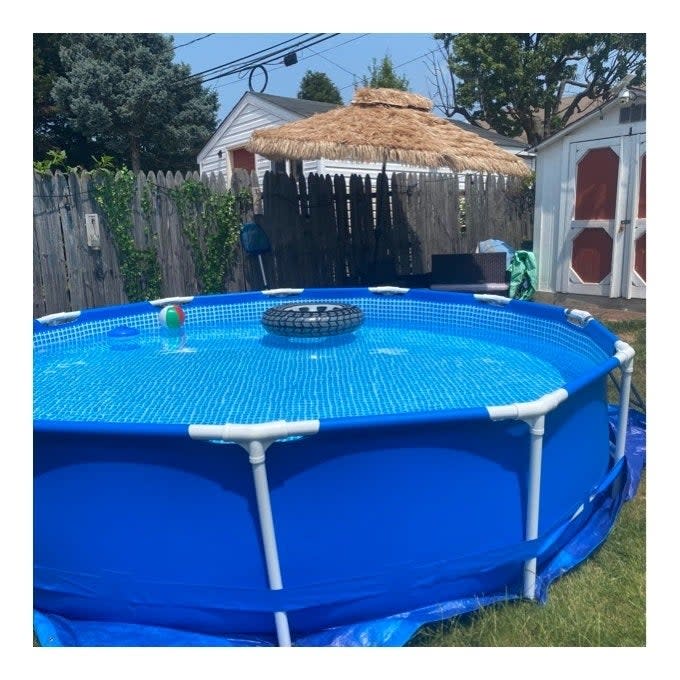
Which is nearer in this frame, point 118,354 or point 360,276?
point 118,354

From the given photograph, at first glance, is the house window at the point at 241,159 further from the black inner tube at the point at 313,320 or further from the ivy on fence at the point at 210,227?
the black inner tube at the point at 313,320

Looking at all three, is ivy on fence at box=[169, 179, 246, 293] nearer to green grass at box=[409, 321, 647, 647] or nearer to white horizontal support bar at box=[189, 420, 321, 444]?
white horizontal support bar at box=[189, 420, 321, 444]

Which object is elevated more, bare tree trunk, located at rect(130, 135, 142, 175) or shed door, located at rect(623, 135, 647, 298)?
bare tree trunk, located at rect(130, 135, 142, 175)

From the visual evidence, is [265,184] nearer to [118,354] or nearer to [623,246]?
[118,354]

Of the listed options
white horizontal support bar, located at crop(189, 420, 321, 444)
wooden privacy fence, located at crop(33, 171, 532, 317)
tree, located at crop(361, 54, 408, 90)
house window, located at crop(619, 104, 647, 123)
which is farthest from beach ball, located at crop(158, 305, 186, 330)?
tree, located at crop(361, 54, 408, 90)

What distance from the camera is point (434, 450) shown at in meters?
2.46

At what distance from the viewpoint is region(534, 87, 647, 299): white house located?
8281 mm

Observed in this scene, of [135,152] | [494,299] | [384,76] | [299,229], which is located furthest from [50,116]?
[494,299]

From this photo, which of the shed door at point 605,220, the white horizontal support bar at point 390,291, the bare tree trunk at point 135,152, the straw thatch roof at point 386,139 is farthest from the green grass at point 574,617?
the bare tree trunk at point 135,152

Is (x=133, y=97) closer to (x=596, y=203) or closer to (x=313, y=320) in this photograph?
(x=596, y=203)

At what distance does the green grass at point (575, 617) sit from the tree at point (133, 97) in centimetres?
2215

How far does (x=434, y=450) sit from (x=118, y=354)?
160 inches

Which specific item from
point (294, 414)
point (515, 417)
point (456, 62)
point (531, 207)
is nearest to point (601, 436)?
point (515, 417)

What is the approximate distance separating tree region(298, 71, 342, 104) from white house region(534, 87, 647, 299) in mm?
27050
